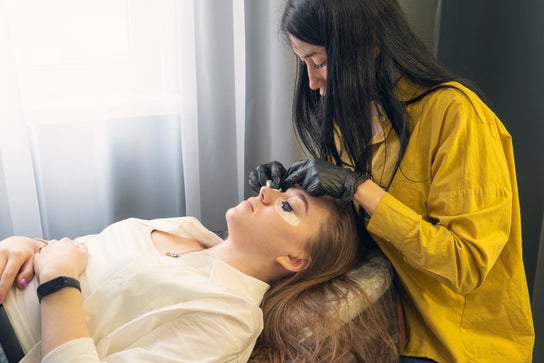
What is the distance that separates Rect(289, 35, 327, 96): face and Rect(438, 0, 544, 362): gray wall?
3.09 feet

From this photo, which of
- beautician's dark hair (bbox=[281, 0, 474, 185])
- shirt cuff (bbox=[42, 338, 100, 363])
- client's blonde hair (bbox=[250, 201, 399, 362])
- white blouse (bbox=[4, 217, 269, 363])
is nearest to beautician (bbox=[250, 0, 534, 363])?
beautician's dark hair (bbox=[281, 0, 474, 185])

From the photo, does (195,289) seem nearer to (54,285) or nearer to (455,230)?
(54,285)

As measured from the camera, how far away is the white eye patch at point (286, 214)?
4.52 feet

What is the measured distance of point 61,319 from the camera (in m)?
1.10

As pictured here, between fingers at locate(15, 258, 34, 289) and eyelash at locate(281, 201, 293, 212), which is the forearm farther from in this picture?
eyelash at locate(281, 201, 293, 212)

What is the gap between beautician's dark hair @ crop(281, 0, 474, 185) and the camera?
1.21 meters

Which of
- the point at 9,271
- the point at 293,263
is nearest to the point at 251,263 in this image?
the point at 293,263

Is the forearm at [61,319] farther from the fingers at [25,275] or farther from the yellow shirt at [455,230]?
the yellow shirt at [455,230]

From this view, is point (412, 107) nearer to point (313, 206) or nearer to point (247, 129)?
point (313, 206)

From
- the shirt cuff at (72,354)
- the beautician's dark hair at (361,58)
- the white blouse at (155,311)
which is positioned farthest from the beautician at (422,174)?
the shirt cuff at (72,354)

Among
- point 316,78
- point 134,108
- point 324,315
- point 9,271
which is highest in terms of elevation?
point 316,78

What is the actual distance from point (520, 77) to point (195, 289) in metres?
1.41

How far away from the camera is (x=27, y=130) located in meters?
1.55

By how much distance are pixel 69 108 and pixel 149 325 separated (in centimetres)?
75
